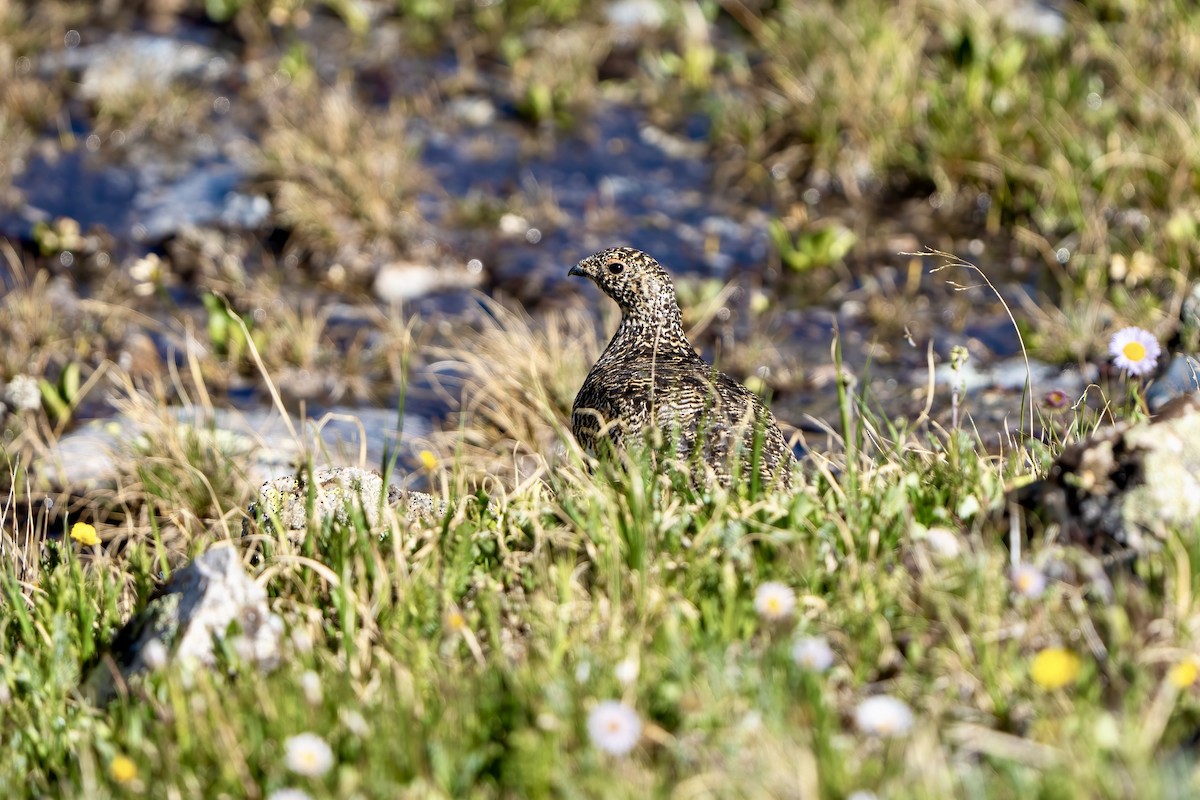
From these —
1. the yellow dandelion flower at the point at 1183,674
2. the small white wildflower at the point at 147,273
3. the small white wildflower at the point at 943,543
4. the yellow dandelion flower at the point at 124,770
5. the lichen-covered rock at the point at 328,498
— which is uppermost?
the yellow dandelion flower at the point at 1183,674

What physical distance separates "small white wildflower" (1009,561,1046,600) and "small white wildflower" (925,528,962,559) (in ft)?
0.94

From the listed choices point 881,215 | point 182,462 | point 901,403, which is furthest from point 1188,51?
point 182,462

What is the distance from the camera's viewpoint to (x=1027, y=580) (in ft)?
10.4

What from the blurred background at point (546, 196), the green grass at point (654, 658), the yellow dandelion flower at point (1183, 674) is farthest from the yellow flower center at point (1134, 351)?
the blurred background at point (546, 196)

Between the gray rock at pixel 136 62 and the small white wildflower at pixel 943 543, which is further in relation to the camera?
the gray rock at pixel 136 62

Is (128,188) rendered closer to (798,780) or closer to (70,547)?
(70,547)

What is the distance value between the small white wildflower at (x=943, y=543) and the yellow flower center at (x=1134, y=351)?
4.60ft

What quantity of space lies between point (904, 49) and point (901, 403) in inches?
120

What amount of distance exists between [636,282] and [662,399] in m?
1.44

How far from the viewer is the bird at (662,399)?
4.52 metres

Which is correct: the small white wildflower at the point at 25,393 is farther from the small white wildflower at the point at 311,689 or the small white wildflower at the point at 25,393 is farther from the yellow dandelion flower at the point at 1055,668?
the yellow dandelion flower at the point at 1055,668

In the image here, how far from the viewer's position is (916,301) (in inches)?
324

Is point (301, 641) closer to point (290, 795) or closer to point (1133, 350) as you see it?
point (290, 795)

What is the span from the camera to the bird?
4523 mm
